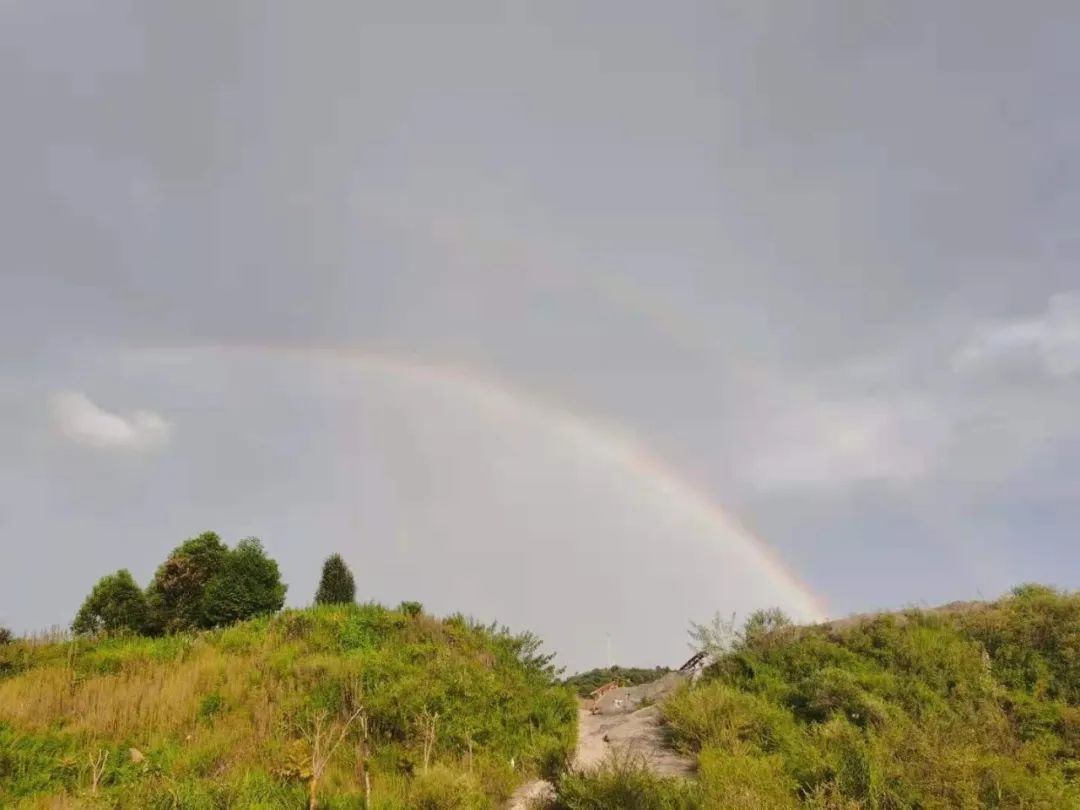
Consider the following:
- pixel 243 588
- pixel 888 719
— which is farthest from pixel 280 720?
pixel 243 588

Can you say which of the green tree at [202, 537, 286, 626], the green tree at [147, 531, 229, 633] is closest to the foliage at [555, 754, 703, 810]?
the green tree at [202, 537, 286, 626]

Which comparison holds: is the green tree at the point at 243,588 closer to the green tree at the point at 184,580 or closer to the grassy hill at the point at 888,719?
the green tree at the point at 184,580

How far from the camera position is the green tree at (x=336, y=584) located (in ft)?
96.6

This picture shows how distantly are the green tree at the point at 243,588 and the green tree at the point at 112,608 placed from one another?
305 centimetres

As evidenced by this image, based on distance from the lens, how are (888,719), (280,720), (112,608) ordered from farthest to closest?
(112,608), (280,720), (888,719)

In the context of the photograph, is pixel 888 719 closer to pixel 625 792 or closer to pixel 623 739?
pixel 623 739

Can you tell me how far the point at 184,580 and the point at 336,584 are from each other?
6.37m

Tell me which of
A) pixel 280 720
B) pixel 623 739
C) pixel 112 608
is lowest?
pixel 623 739

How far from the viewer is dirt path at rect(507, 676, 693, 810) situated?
912cm

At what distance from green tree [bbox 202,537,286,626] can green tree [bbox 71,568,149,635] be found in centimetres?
305

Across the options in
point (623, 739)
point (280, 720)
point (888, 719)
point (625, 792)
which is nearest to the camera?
point (625, 792)

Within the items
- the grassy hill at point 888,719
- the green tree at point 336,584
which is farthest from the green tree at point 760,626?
the green tree at point 336,584

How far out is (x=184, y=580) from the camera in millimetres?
29000

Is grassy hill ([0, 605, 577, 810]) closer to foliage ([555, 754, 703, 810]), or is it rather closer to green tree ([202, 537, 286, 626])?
foliage ([555, 754, 703, 810])
